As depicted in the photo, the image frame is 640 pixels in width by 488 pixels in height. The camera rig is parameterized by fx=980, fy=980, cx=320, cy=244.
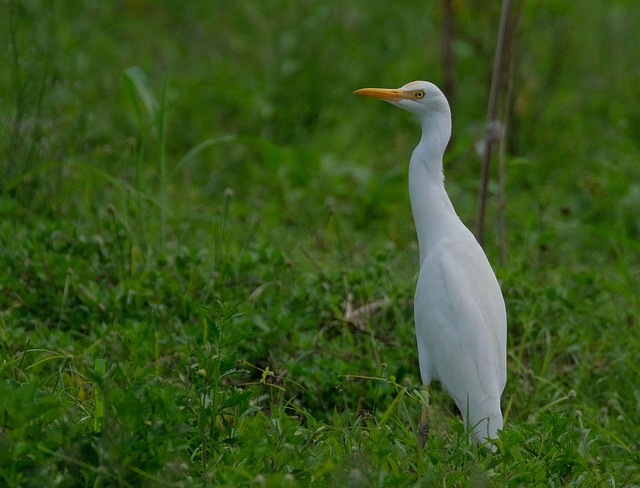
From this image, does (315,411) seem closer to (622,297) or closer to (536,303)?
(536,303)

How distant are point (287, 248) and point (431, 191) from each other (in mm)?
1796

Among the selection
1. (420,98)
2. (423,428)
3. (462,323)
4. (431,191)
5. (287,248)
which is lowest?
(287,248)

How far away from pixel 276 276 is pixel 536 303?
1178 mm

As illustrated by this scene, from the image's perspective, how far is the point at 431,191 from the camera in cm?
368

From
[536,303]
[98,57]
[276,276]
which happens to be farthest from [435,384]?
[98,57]

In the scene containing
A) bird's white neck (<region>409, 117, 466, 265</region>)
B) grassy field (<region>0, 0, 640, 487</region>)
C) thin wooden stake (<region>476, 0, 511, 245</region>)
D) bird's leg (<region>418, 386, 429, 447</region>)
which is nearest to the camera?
grassy field (<region>0, 0, 640, 487</region>)

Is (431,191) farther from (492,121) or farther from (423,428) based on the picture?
(492,121)

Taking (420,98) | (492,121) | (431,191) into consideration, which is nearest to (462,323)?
(431,191)

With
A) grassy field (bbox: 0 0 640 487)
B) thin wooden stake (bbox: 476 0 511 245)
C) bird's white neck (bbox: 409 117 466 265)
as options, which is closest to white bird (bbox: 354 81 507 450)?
bird's white neck (bbox: 409 117 466 265)

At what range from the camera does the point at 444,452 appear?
10.2ft

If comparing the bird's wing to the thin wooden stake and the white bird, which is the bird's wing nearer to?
the white bird

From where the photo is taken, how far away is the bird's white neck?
3.67 metres

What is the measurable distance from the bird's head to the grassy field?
0.95 metres

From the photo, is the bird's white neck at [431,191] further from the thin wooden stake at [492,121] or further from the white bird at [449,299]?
the thin wooden stake at [492,121]
